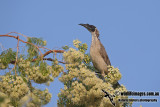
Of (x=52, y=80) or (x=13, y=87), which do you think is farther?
(x=52, y=80)

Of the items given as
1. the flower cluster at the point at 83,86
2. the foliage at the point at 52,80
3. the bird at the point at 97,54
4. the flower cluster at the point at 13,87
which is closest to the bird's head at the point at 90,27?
the bird at the point at 97,54

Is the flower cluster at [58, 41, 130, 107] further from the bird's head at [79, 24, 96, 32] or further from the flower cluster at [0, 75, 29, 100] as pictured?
the bird's head at [79, 24, 96, 32]

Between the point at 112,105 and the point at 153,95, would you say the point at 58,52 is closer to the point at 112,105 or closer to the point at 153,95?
the point at 112,105

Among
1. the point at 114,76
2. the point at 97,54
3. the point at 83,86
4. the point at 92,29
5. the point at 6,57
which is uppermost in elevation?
the point at 92,29

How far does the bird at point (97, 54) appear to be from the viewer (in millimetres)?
7719

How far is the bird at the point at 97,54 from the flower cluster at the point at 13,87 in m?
3.04

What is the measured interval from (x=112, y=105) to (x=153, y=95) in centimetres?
177

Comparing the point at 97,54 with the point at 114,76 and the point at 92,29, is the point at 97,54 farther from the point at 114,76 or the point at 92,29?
the point at 114,76

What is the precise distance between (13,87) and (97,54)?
386 centimetres

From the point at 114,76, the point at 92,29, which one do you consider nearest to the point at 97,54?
the point at 92,29

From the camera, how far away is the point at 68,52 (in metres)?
5.86

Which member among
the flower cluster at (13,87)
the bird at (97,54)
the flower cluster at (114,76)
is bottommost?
the flower cluster at (13,87)

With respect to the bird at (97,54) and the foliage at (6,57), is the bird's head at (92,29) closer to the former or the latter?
the bird at (97,54)

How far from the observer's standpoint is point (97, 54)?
814cm
